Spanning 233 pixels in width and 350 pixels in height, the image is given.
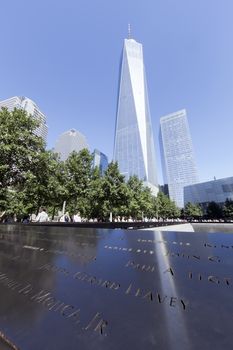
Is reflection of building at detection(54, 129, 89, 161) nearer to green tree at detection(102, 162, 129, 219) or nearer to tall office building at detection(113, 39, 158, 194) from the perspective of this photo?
tall office building at detection(113, 39, 158, 194)

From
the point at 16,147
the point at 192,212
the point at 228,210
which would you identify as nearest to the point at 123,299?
the point at 16,147

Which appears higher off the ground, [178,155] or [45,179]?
[178,155]

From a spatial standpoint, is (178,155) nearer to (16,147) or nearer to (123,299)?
(16,147)

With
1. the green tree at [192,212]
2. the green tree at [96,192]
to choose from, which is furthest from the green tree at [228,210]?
the green tree at [96,192]

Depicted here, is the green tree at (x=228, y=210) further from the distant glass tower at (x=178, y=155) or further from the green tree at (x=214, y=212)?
the distant glass tower at (x=178, y=155)

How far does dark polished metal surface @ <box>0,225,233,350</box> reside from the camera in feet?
5.25

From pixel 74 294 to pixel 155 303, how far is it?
92 centimetres

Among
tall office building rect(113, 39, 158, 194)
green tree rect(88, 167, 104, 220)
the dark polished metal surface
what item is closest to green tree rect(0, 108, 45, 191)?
green tree rect(88, 167, 104, 220)

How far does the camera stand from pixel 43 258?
3.92 meters

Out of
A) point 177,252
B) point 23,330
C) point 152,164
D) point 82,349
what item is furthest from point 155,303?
point 152,164

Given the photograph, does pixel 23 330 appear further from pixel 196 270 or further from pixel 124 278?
pixel 196 270

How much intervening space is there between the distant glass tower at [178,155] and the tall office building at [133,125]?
910 inches

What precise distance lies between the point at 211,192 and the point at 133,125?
6926 cm

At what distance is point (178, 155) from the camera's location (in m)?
178
